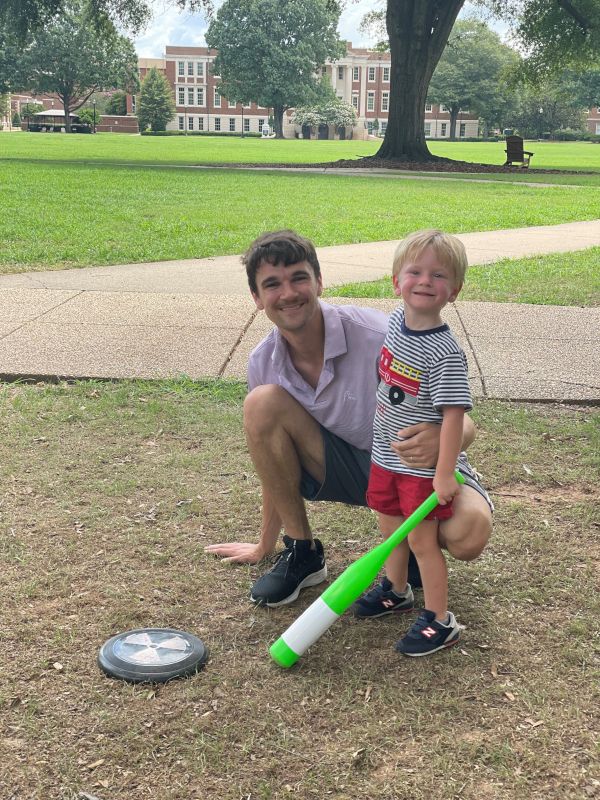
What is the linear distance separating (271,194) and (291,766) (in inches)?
589

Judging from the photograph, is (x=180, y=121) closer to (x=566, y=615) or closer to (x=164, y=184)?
(x=164, y=184)

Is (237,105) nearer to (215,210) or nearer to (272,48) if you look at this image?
(272,48)

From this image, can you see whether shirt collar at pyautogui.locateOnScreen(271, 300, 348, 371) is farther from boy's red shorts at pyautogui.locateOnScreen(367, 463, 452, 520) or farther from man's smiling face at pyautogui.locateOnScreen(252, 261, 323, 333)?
boy's red shorts at pyautogui.locateOnScreen(367, 463, 452, 520)

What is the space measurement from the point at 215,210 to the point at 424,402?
11.6m

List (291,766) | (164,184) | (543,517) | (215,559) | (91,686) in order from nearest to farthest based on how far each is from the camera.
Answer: (291,766) → (91,686) → (215,559) → (543,517) → (164,184)

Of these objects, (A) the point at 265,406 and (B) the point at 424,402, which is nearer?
(B) the point at 424,402

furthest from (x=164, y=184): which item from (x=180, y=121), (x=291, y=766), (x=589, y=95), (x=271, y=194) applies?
(x=180, y=121)

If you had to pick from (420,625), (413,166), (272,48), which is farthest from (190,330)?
(272,48)

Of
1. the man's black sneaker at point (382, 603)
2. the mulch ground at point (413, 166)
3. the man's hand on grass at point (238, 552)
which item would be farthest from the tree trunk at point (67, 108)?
the man's black sneaker at point (382, 603)

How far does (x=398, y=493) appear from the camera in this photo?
2.66m

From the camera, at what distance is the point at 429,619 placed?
265cm

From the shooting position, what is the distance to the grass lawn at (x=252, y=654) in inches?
83.8

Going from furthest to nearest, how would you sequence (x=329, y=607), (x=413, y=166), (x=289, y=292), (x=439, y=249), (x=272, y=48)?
(x=272, y=48), (x=413, y=166), (x=289, y=292), (x=329, y=607), (x=439, y=249)

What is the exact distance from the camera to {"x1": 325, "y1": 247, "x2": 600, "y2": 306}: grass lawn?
7406 millimetres
